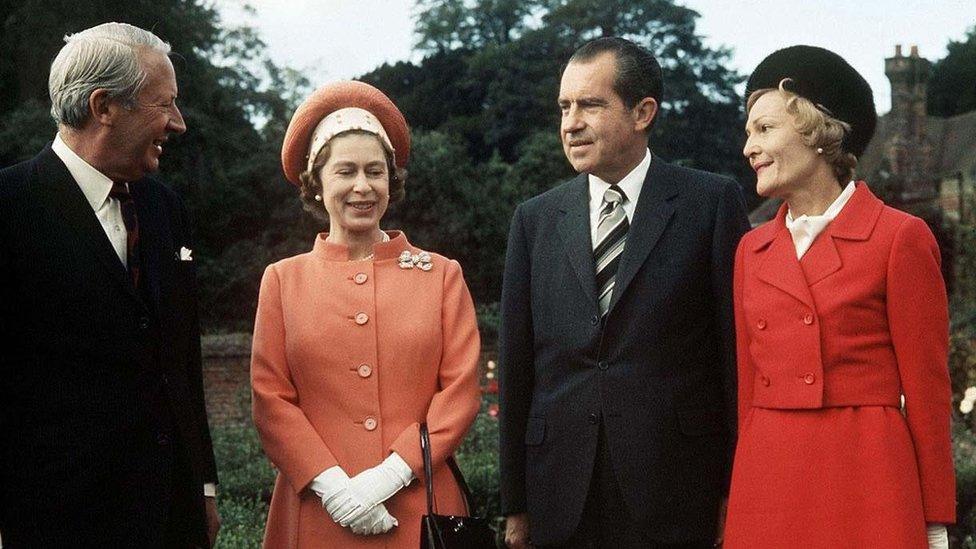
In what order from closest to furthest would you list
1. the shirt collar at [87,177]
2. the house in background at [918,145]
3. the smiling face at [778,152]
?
the shirt collar at [87,177]
the smiling face at [778,152]
the house in background at [918,145]

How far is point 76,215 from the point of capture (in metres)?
3.47

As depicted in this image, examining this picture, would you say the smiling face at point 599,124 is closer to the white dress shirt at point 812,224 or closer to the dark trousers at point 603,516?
the white dress shirt at point 812,224

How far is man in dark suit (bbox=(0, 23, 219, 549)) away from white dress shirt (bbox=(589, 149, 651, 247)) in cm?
150

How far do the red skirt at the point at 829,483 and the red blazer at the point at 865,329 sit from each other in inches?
1.9

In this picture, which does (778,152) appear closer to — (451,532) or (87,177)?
(451,532)

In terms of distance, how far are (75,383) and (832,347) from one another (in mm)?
2271

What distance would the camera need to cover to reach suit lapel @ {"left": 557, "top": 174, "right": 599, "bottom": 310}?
4.11m

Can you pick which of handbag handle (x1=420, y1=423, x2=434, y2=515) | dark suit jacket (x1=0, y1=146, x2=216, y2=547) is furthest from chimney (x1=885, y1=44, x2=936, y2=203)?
dark suit jacket (x1=0, y1=146, x2=216, y2=547)

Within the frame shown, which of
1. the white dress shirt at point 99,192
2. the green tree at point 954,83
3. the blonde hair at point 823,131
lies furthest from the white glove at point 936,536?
the green tree at point 954,83

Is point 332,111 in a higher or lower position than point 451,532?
higher

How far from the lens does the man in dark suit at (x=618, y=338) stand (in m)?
3.96

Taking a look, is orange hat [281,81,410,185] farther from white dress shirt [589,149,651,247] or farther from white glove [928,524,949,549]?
white glove [928,524,949,549]

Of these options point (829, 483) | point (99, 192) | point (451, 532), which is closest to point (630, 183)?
point (829, 483)

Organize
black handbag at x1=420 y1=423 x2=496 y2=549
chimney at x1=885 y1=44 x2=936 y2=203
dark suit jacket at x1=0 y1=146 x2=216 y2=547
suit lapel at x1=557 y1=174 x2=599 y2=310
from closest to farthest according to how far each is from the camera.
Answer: dark suit jacket at x1=0 y1=146 x2=216 y2=547 → black handbag at x1=420 y1=423 x2=496 y2=549 → suit lapel at x1=557 y1=174 x2=599 y2=310 → chimney at x1=885 y1=44 x2=936 y2=203
